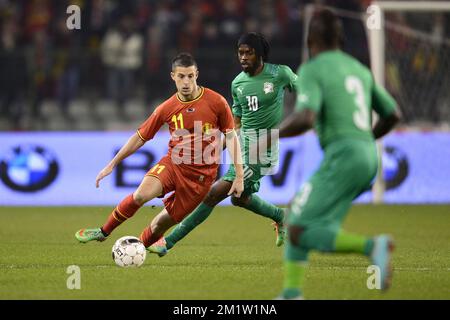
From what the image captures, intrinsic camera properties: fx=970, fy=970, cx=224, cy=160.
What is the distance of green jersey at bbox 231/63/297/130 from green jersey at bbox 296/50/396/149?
3.55 m

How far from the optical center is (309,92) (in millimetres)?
6078

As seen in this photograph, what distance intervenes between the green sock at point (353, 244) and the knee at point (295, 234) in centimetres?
24

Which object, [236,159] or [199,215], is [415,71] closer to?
[199,215]

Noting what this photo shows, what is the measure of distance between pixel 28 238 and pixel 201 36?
8.89m

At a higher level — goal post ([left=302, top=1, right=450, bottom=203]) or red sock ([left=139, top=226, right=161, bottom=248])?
goal post ([left=302, top=1, right=450, bottom=203])

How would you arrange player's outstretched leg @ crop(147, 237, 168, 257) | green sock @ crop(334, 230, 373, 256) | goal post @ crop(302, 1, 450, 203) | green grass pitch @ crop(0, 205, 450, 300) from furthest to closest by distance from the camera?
goal post @ crop(302, 1, 450, 203) < player's outstretched leg @ crop(147, 237, 168, 257) < green grass pitch @ crop(0, 205, 450, 300) < green sock @ crop(334, 230, 373, 256)

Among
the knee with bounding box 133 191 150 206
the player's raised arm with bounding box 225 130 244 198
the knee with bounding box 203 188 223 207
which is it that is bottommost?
the knee with bounding box 203 188 223 207

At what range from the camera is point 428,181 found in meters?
16.0

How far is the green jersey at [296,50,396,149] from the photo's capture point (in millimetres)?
6152

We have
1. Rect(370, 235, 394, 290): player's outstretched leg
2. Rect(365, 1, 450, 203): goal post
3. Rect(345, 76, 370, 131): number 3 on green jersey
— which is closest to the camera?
Rect(370, 235, 394, 290): player's outstretched leg

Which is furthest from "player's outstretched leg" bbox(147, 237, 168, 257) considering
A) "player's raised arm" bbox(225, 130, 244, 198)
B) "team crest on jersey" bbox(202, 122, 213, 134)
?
"team crest on jersey" bbox(202, 122, 213, 134)

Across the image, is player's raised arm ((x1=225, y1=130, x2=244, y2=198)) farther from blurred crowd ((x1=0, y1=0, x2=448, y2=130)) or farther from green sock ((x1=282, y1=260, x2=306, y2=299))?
blurred crowd ((x1=0, y1=0, x2=448, y2=130))

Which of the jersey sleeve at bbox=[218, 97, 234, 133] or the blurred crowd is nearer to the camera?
the jersey sleeve at bbox=[218, 97, 234, 133]
